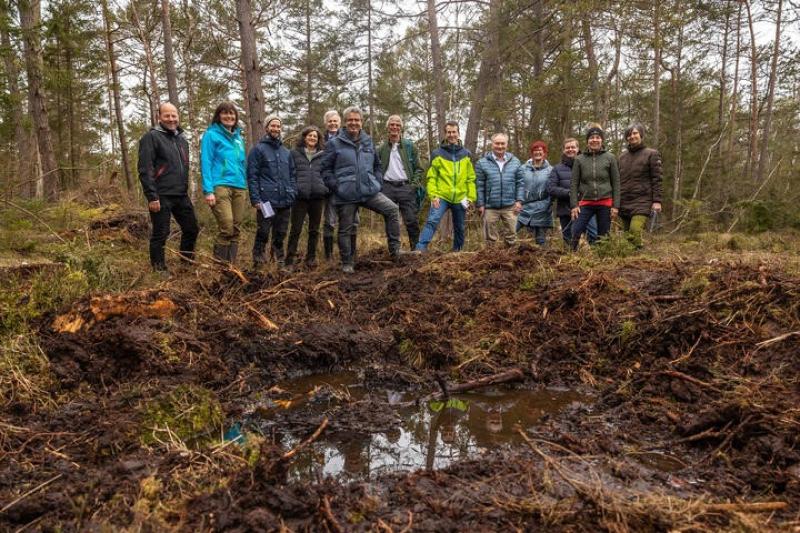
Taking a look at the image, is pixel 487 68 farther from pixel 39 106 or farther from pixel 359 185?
pixel 39 106

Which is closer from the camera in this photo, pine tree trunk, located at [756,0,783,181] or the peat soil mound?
the peat soil mound

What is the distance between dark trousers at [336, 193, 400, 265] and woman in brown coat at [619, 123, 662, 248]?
329cm

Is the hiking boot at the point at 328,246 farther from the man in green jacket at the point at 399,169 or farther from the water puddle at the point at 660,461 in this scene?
the water puddle at the point at 660,461

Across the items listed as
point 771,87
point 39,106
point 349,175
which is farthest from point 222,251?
point 771,87

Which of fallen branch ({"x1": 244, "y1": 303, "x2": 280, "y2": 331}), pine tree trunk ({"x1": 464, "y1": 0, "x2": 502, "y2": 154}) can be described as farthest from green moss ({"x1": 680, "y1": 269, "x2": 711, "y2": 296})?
pine tree trunk ({"x1": 464, "y1": 0, "x2": 502, "y2": 154})

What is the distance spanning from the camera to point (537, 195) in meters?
7.84

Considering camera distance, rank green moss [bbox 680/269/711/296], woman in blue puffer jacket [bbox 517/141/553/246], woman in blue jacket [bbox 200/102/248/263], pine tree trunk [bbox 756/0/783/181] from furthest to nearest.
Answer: pine tree trunk [bbox 756/0/783/181] < woman in blue puffer jacket [bbox 517/141/553/246] < woman in blue jacket [bbox 200/102/248/263] < green moss [bbox 680/269/711/296]

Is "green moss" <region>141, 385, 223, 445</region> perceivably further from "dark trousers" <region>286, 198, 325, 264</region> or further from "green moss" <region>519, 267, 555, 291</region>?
"dark trousers" <region>286, 198, 325, 264</region>

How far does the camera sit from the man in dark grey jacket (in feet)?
22.2

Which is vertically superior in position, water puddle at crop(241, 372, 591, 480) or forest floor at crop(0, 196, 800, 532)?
forest floor at crop(0, 196, 800, 532)

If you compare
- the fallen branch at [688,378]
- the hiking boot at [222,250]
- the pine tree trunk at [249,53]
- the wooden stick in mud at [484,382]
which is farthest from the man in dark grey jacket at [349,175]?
the fallen branch at [688,378]

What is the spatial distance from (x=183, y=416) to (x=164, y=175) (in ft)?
12.1

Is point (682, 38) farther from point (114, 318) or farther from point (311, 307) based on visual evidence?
point (114, 318)

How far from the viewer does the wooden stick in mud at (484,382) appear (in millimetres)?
3697
